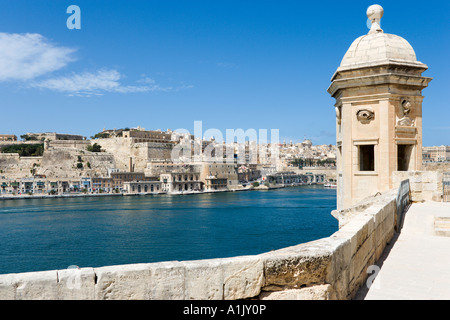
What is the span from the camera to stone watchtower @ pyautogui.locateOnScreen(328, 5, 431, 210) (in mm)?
5758

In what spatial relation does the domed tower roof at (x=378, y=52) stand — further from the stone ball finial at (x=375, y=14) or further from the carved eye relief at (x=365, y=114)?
the carved eye relief at (x=365, y=114)

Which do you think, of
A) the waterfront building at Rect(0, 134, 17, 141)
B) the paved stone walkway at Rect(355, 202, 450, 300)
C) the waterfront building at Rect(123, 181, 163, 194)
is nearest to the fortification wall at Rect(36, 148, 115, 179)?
the waterfront building at Rect(123, 181, 163, 194)

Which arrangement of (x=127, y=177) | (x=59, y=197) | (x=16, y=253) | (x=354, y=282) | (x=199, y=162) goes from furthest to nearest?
(x=199, y=162) → (x=127, y=177) → (x=59, y=197) → (x=16, y=253) → (x=354, y=282)

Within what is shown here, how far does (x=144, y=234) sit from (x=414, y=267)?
92.7ft

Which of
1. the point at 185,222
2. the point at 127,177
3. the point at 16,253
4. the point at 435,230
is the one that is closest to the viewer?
the point at 435,230

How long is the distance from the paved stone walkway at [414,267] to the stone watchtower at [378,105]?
1.41 metres

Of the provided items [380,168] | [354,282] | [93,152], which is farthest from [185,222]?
[93,152]

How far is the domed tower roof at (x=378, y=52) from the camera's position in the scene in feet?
18.9

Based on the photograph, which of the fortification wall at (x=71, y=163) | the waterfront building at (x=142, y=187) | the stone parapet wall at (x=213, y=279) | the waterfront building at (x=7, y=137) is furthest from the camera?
the waterfront building at (x=7, y=137)

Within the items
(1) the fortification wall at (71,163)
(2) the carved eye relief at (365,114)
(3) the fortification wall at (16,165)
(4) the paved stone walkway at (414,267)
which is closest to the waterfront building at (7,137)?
(3) the fortification wall at (16,165)
